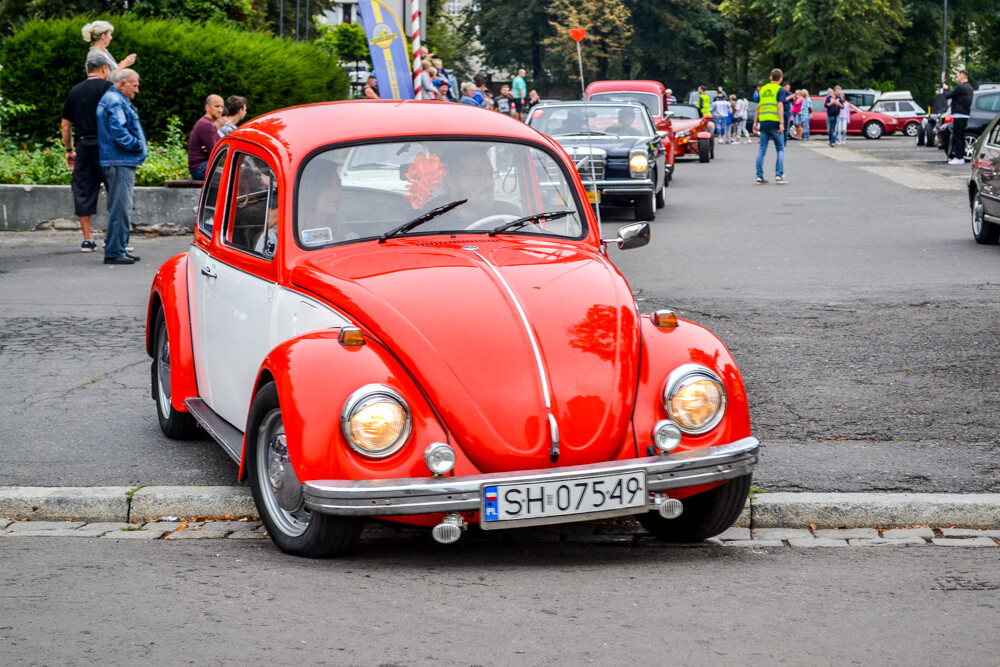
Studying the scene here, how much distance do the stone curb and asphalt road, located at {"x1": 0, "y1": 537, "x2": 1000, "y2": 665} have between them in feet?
1.20

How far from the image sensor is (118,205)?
44.2 feet

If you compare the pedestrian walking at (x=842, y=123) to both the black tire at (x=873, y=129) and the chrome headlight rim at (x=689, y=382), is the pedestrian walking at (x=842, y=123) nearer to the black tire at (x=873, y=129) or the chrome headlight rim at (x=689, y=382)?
the black tire at (x=873, y=129)

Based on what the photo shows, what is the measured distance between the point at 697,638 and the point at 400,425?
1.28 meters

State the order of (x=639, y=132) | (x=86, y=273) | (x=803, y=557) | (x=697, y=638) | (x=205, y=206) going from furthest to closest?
(x=639, y=132), (x=86, y=273), (x=205, y=206), (x=803, y=557), (x=697, y=638)

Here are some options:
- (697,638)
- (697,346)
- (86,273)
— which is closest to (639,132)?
(86,273)

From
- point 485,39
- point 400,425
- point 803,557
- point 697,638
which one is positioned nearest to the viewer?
point 697,638

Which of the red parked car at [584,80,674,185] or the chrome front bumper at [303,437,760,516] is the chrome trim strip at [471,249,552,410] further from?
the red parked car at [584,80,674,185]

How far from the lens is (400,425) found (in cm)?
463

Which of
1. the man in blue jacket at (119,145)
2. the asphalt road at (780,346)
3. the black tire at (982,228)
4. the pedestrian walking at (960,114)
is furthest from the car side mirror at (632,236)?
the pedestrian walking at (960,114)

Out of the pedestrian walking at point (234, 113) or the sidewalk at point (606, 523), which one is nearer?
the sidewalk at point (606, 523)

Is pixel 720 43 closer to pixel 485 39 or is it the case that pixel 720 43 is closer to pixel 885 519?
pixel 485 39

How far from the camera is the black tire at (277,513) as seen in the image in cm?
484

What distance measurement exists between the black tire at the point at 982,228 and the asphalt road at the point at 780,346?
0.25 m

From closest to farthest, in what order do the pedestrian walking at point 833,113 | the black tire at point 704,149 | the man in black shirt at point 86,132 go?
1. the man in black shirt at point 86,132
2. the black tire at point 704,149
3. the pedestrian walking at point 833,113
